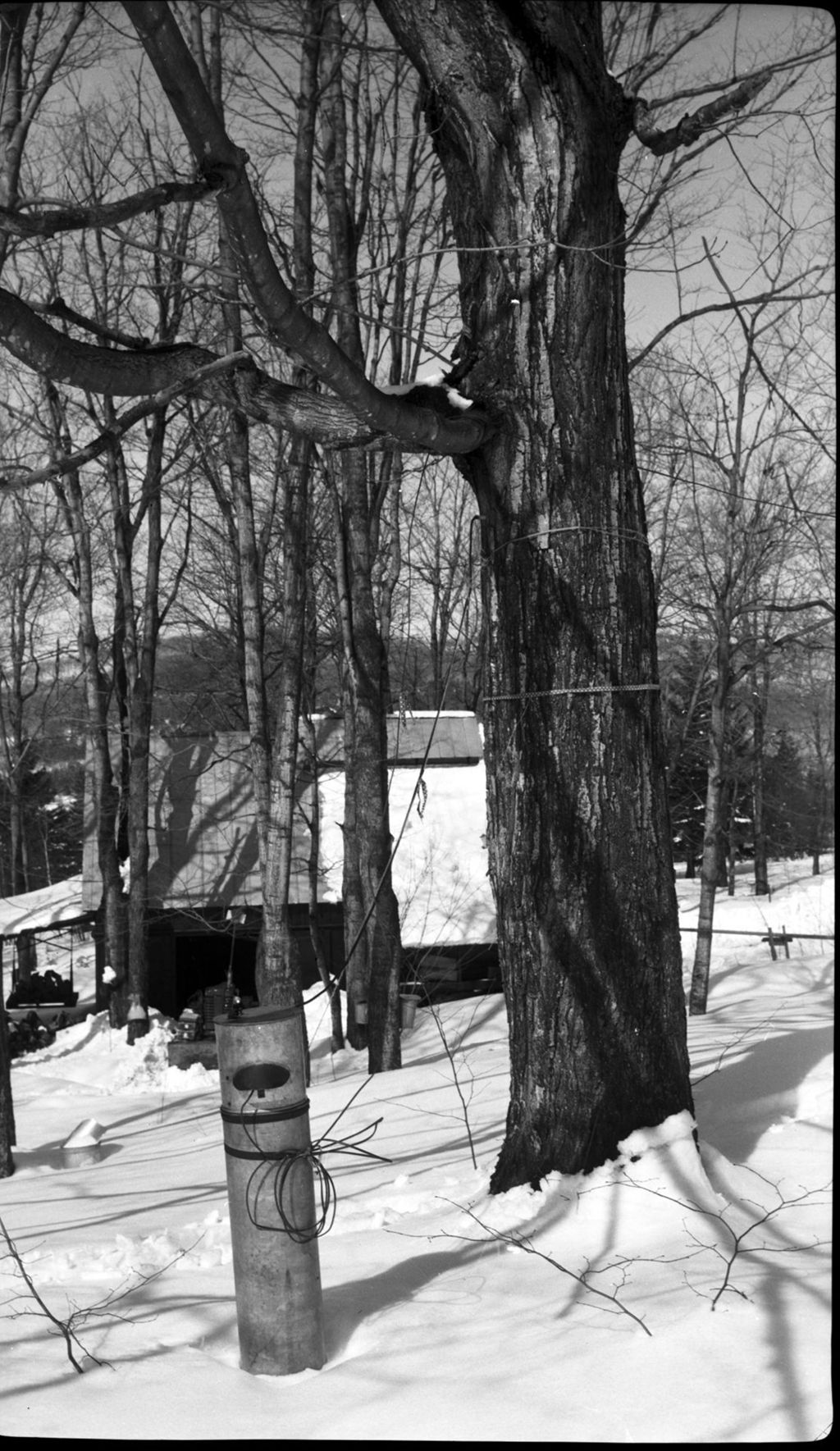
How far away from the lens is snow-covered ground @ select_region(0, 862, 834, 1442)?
102 inches

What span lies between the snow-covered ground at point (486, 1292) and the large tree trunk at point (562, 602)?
1.10ft

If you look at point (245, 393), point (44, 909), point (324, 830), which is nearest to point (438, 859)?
point (324, 830)

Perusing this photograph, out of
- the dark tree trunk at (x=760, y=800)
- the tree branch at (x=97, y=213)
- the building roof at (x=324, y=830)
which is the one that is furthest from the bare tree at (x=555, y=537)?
the dark tree trunk at (x=760, y=800)

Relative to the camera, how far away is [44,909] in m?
29.4

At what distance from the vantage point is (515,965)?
4004 mm

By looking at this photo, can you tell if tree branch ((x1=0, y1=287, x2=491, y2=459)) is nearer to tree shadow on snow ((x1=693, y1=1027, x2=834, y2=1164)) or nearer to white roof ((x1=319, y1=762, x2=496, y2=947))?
tree shadow on snow ((x1=693, y1=1027, x2=834, y2=1164))

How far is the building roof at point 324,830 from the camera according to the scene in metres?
18.9

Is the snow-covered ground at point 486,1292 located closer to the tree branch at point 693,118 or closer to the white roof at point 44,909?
the tree branch at point 693,118

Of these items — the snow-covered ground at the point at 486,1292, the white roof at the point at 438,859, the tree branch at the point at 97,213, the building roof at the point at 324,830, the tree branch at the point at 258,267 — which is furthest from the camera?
the building roof at the point at 324,830

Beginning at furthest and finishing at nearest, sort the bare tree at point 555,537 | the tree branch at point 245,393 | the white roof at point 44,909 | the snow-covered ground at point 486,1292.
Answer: the white roof at point 44,909
the bare tree at point 555,537
the tree branch at point 245,393
the snow-covered ground at point 486,1292

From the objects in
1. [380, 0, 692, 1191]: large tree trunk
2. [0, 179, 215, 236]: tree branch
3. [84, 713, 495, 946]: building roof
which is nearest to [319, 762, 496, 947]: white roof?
[84, 713, 495, 946]: building roof

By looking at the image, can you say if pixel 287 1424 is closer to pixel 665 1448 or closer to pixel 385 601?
pixel 665 1448

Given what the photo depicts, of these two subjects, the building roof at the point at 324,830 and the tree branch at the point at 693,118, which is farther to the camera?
the building roof at the point at 324,830

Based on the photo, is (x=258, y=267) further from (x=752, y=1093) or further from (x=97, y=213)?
(x=752, y=1093)
